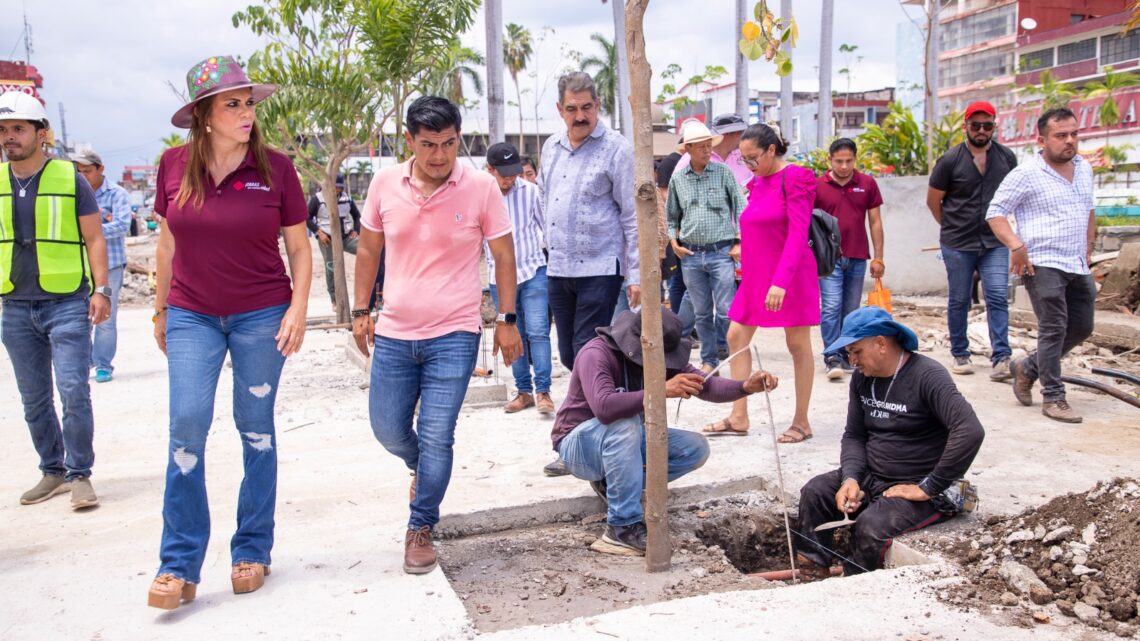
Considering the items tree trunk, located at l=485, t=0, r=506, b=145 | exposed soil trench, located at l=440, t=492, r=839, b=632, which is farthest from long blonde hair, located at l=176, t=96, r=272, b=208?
tree trunk, located at l=485, t=0, r=506, b=145

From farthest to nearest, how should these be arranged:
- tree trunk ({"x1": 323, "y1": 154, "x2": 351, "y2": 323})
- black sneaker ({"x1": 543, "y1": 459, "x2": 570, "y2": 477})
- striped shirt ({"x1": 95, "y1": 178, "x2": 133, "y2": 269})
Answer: tree trunk ({"x1": 323, "y1": 154, "x2": 351, "y2": 323}), striped shirt ({"x1": 95, "y1": 178, "x2": 133, "y2": 269}), black sneaker ({"x1": 543, "y1": 459, "x2": 570, "y2": 477})

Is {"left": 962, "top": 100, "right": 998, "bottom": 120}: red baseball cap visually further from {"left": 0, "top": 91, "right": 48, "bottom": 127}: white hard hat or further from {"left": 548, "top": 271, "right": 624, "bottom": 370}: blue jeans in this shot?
{"left": 0, "top": 91, "right": 48, "bottom": 127}: white hard hat

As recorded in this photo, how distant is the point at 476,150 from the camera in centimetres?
6706

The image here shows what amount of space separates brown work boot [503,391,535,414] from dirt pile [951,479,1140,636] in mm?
3516

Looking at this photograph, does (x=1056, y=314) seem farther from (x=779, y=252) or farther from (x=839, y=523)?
(x=839, y=523)

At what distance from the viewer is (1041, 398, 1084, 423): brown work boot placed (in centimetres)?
601

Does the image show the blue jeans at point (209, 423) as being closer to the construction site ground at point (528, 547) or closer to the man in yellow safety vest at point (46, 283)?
the construction site ground at point (528, 547)

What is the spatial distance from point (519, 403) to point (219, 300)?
3486 mm

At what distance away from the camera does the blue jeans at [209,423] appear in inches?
140

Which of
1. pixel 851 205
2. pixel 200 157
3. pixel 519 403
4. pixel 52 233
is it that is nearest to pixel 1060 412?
pixel 851 205

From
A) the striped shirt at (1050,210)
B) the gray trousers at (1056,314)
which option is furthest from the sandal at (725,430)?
the striped shirt at (1050,210)

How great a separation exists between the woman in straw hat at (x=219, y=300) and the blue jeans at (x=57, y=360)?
4.92ft

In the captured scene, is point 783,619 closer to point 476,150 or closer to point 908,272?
point 908,272

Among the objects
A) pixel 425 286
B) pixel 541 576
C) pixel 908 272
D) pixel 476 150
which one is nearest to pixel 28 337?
pixel 425 286
